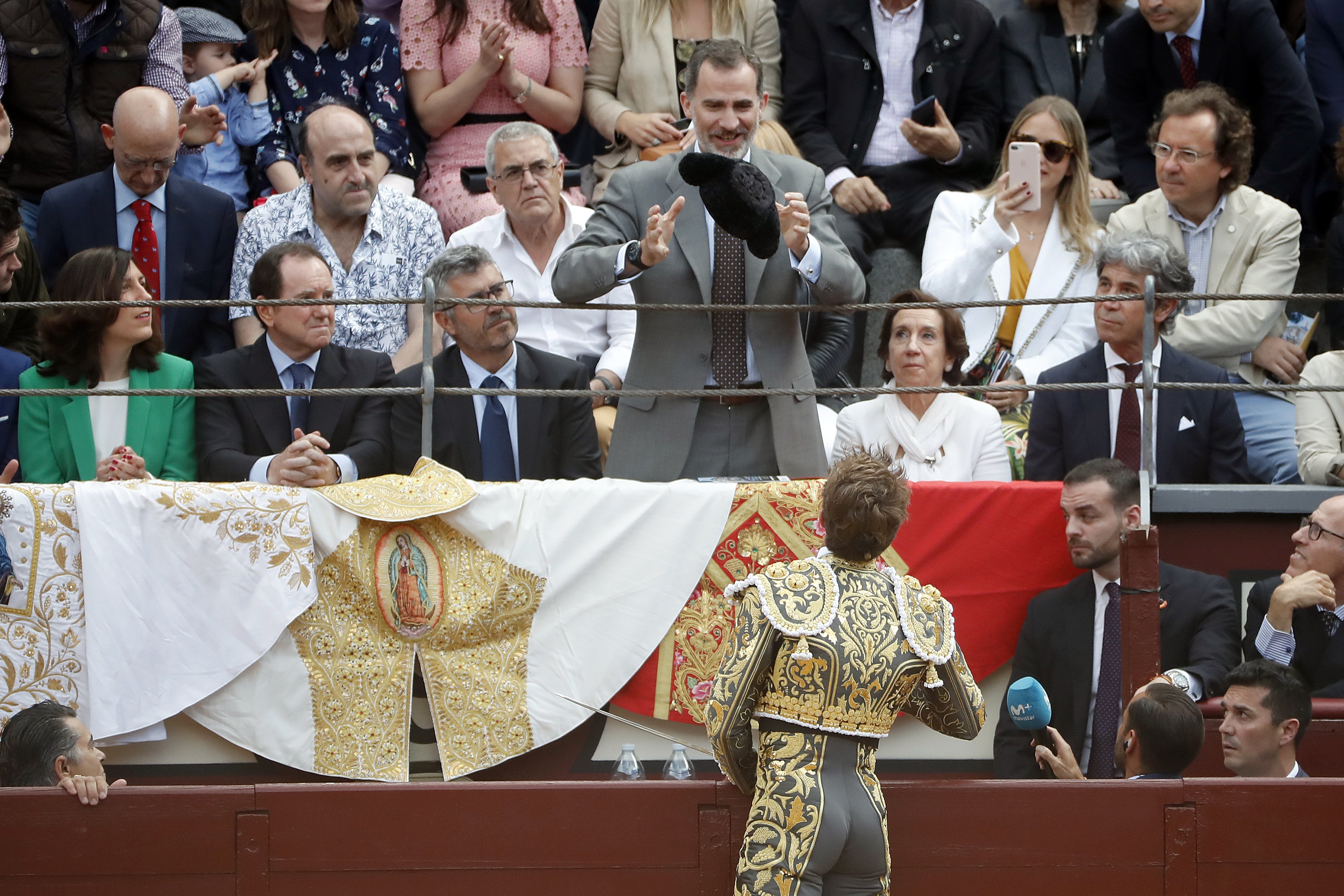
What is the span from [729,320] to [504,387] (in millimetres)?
776

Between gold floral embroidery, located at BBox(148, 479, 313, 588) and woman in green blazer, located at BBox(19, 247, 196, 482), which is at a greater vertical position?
woman in green blazer, located at BBox(19, 247, 196, 482)

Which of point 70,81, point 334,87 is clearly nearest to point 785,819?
Answer: point 334,87

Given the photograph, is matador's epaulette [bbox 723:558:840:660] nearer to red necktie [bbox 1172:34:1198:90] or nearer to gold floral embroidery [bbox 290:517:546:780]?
gold floral embroidery [bbox 290:517:546:780]

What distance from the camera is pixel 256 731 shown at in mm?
4969

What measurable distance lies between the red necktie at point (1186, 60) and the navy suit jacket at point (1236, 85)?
4 cm

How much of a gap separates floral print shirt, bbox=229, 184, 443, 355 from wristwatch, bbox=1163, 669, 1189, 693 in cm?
311

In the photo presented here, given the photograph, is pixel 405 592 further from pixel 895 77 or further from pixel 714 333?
pixel 895 77

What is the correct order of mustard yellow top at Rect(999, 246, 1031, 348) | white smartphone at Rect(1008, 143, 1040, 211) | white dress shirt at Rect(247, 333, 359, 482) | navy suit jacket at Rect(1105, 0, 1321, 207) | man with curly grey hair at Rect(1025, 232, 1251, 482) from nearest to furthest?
white dress shirt at Rect(247, 333, 359, 482) → man with curly grey hair at Rect(1025, 232, 1251, 482) → white smartphone at Rect(1008, 143, 1040, 211) → mustard yellow top at Rect(999, 246, 1031, 348) → navy suit jacket at Rect(1105, 0, 1321, 207)

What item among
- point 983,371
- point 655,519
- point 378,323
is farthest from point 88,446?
point 983,371

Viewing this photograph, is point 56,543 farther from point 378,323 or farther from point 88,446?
point 378,323

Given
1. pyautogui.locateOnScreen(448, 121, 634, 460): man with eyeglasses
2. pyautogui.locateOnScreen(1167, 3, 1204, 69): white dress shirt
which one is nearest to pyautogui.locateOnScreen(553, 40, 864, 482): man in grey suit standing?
pyautogui.locateOnScreen(448, 121, 634, 460): man with eyeglasses

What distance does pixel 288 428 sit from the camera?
5480 mm

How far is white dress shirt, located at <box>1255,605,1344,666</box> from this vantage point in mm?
5094

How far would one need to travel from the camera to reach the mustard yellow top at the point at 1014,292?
6.73 m
